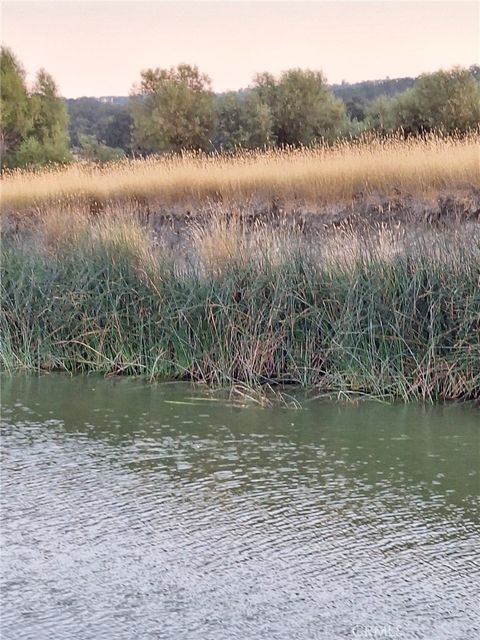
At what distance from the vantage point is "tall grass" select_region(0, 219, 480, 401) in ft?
25.6

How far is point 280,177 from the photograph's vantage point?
14992 millimetres

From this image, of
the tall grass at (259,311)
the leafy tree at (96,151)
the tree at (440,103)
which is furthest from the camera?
the leafy tree at (96,151)

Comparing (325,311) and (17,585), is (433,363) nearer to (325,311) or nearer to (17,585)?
(325,311)

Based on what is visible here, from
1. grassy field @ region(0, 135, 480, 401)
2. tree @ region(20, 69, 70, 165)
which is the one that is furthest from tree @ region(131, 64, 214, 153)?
grassy field @ region(0, 135, 480, 401)

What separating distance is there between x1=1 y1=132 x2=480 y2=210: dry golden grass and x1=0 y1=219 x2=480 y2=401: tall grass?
517 centimetres

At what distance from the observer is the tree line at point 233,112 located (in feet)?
80.6

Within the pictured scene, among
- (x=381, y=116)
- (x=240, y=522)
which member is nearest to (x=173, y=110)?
(x=381, y=116)

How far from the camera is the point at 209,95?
30.0m

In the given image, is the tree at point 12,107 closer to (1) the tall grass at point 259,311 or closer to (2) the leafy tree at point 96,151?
(2) the leafy tree at point 96,151

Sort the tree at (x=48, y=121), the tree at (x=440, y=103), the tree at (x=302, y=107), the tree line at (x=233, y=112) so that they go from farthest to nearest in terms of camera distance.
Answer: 1. the tree at (x=48, y=121)
2. the tree at (x=302, y=107)
3. the tree line at (x=233, y=112)
4. the tree at (x=440, y=103)

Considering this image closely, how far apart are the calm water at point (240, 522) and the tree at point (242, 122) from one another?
65.4 ft

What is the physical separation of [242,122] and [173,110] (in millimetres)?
1905

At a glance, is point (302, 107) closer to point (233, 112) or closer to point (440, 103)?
point (233, 112)

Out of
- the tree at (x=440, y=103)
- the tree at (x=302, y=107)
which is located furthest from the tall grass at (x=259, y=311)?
the tree at (x=302, y=107)
